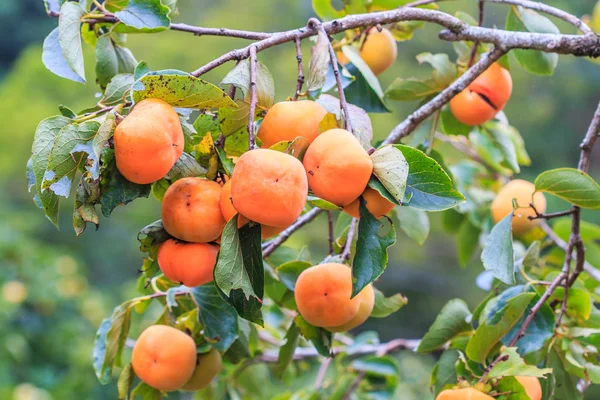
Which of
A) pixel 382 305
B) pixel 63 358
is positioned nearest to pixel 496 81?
pixel 382 305

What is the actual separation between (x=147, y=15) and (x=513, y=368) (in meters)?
0.54

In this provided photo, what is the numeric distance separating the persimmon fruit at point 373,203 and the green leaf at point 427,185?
0.07 feet

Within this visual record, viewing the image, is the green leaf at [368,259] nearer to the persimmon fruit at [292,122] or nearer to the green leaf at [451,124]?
the persimmon fruit at [292,122]

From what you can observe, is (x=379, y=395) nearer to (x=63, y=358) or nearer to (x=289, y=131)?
(x=289, y=131)

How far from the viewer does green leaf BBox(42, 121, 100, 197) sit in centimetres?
55

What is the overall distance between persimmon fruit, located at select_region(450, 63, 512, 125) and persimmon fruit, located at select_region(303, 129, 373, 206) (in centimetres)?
Result: 55

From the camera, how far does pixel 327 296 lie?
2.42ft

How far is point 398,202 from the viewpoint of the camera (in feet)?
1.73

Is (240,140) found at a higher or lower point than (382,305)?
higher

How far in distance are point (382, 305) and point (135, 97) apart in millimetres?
469

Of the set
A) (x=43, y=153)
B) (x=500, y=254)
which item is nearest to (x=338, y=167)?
(x=43, y=153)

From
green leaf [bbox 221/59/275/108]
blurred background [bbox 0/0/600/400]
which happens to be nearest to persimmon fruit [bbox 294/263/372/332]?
green leaf [bbox 221/59/275/108]

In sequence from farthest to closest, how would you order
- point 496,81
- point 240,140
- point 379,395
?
point 379,395 < point 496,81 < point 240,140

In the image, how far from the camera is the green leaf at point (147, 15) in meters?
0.70
